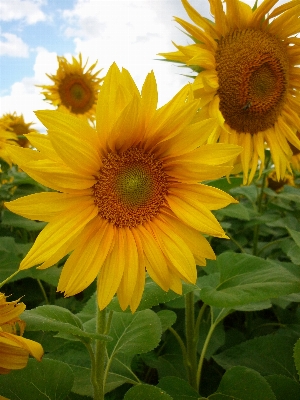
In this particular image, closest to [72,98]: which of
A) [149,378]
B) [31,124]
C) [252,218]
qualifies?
[31,124]

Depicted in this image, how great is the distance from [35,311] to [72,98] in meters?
4.19

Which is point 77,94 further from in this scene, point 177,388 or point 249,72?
point 177,388

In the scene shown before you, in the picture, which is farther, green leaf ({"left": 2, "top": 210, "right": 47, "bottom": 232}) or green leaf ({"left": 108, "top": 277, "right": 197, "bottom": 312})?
green leaf ({"left": 2, "top": 210, "right": 47, "bottom": 232})

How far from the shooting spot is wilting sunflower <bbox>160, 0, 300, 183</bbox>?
187cm

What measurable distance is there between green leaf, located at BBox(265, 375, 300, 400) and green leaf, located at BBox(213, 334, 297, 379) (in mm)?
223

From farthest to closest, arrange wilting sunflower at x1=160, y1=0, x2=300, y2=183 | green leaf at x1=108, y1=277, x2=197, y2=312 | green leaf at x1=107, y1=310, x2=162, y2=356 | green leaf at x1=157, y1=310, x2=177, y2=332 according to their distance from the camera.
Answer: wilting sunflower at x1=160, y1=0, x2=300, y2=183, green leaf at x1=157, y1=310, x2=177, y2=332, green leaf at x1=107, y1=310, x2=162, y2=356, green leaf at x1=108, y1=277, x2=197, y2=312

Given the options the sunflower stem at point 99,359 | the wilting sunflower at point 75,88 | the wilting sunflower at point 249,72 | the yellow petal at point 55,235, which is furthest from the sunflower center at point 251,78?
the wilting sunflower at point 75,88

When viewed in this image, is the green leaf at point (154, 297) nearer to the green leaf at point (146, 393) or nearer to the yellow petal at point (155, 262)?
the yellow petal at point (155, 262)

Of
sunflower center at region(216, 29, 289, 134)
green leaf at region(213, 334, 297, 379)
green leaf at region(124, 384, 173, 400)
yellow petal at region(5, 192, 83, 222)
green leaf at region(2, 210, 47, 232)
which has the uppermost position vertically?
sunflower center at region(216, 29, 289, 134)

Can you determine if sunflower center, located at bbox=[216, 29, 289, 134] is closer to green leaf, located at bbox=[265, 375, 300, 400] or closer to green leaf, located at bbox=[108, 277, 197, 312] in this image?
green leaf, located at bbox=[108, 277, 197, 312]

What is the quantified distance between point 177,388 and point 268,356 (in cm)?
44

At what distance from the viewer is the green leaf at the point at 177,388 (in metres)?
1.49

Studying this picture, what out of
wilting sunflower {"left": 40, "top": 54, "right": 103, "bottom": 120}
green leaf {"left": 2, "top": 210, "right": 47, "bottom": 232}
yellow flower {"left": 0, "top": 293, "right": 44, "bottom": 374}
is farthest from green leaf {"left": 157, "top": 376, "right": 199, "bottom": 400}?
wilting sunflower {"left": 40, "top": 54, "right": 103, "bottom": 120}

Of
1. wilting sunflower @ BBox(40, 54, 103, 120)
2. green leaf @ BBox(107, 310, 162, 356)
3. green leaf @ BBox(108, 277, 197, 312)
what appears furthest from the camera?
wilting sunflower @ BBox(40, 54, 103, 120)
